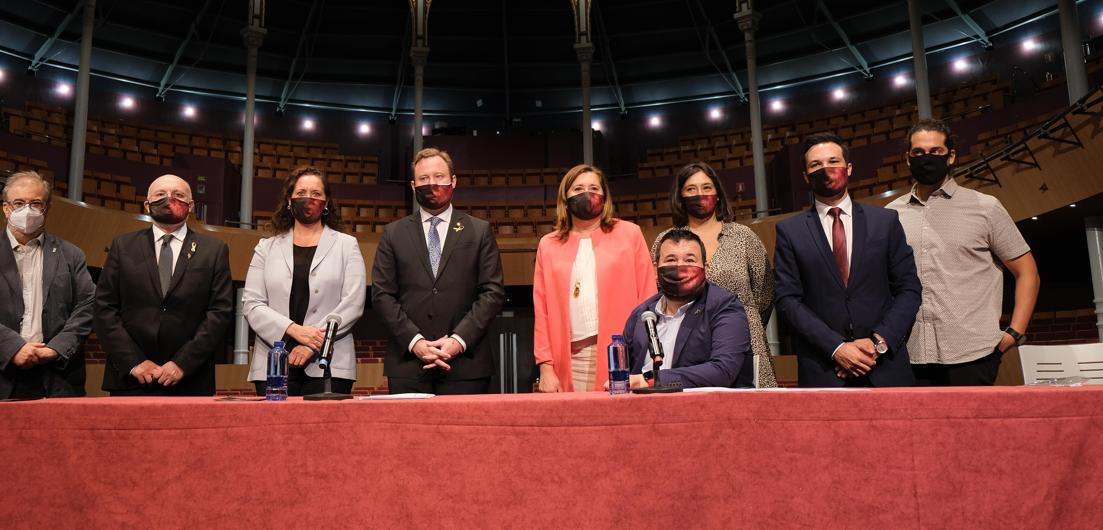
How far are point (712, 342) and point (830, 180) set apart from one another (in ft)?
2.92

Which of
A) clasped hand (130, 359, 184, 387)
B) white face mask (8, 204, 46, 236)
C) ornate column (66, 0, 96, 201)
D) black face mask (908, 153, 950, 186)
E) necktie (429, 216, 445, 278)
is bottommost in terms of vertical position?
clasped hand (130, 359, 184, 387)

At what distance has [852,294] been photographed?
284 cm

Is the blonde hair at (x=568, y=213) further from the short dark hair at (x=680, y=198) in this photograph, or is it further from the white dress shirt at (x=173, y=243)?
the white dress shirt at (x=173, y=243)

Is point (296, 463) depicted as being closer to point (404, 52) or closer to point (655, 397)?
point (655, 397)

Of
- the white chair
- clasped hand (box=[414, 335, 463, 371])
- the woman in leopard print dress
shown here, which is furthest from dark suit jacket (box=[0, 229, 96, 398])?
the white chair

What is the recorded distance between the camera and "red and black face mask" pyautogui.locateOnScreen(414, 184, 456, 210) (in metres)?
3.25

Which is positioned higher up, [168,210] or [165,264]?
[168,210]

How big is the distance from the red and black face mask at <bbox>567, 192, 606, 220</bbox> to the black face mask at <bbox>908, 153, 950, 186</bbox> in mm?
1257

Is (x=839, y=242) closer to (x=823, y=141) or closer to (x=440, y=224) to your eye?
(x=823, y=141)

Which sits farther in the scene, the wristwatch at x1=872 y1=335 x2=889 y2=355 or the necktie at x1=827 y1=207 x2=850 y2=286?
the necktie at x1=827 y1=207 x2=850 y2=286

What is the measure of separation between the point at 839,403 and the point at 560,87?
53.7 feet

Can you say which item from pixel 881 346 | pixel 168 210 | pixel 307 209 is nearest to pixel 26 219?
pixel 168 210

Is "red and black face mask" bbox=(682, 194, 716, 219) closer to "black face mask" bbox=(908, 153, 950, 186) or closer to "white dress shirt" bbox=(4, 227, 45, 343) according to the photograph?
"black face mask" bbox=(908, 153, 950, 186)

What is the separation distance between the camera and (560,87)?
57.1ft
